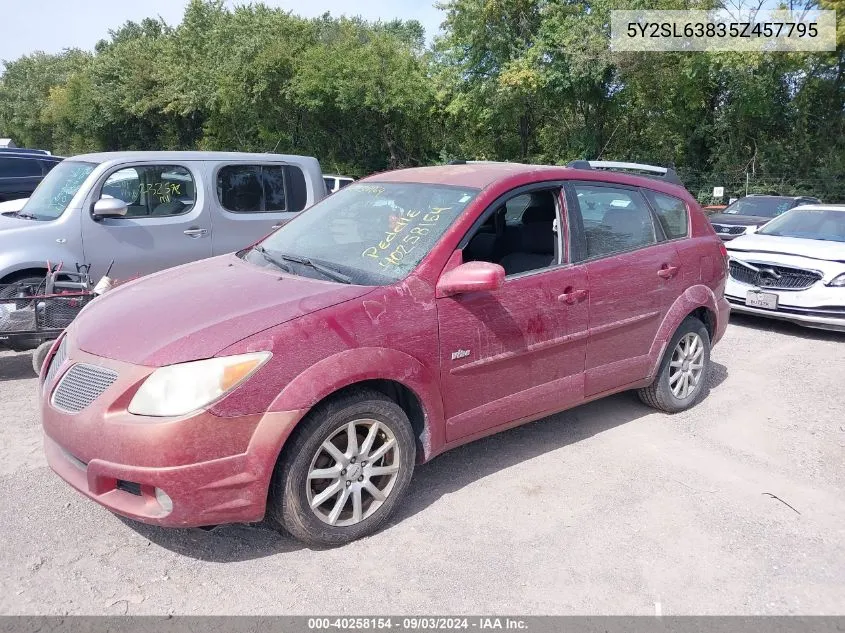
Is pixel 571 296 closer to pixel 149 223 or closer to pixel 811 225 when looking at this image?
pixel 149 223

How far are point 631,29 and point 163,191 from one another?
18549mm

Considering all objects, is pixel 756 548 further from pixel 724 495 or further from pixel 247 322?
pixel 247 322

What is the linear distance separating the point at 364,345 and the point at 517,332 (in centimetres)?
103

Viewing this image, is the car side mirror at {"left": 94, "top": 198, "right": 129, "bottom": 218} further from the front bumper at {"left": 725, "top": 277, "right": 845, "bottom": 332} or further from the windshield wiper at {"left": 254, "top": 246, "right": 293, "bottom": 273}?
the front bumper at {"left": 725, "top": 277, "right": 845, "bottom": 332}

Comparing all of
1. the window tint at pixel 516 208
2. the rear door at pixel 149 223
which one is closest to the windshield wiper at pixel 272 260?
the window tint at pixel 516 208

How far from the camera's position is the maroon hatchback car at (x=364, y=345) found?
299 centimetres

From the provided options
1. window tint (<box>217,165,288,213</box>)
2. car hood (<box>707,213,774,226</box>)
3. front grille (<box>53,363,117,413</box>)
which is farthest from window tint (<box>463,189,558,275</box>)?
car hood (<box>707,213,774,226</box>)

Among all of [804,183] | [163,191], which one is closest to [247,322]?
[163,191]

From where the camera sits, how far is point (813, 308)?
7.71 meters

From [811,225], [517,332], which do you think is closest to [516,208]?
[517,332]

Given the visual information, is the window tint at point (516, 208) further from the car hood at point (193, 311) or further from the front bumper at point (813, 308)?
the front bumper at point (813, 308)

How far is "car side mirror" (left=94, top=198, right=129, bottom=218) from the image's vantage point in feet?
21.1

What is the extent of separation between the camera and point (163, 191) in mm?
7152

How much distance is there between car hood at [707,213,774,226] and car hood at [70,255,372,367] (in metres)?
11.4
